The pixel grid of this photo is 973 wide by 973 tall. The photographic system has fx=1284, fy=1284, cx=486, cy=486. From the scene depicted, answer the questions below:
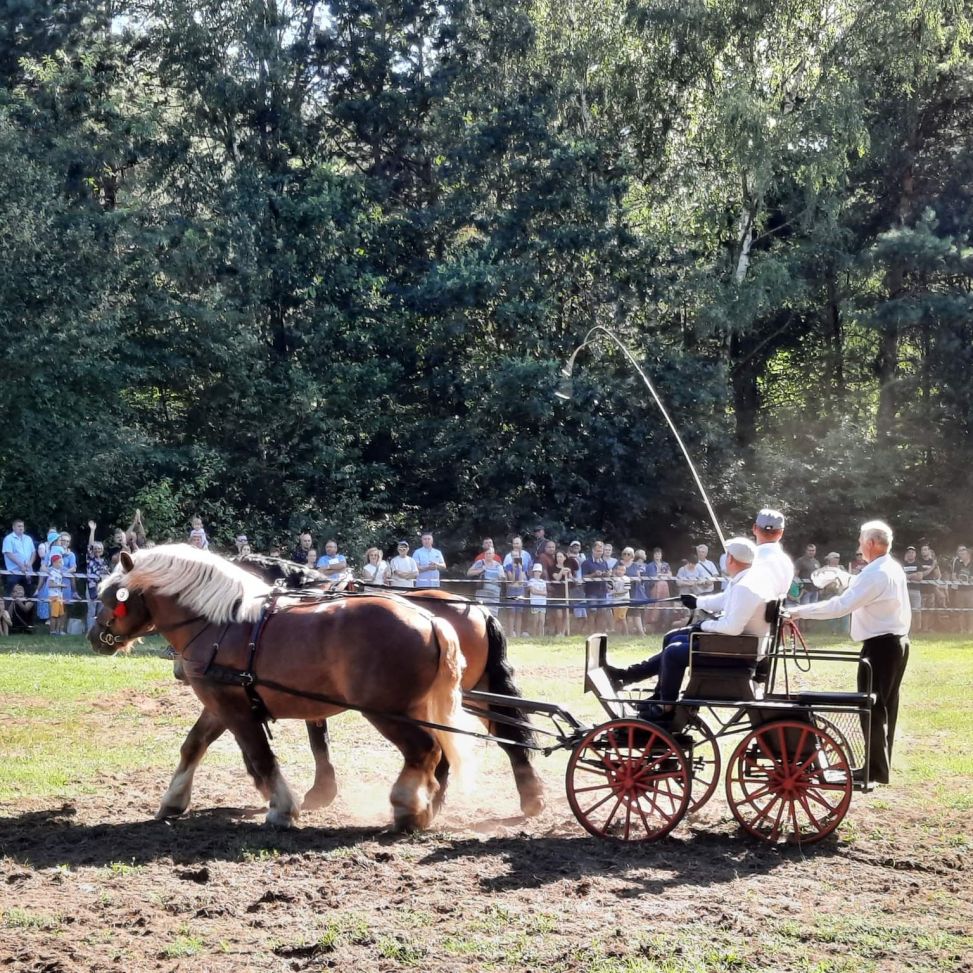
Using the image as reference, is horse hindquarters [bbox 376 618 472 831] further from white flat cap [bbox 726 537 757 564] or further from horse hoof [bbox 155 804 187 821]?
white flat cap [bbox 726 537 757 564]

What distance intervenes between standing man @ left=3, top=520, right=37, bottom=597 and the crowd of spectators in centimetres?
2

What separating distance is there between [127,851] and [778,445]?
79.5 ft

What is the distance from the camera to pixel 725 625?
7.69 metres

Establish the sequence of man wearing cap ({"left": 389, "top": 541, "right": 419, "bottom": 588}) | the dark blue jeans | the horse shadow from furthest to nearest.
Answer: man wearing cap ({"left": 389, "top": 541, "right": 419, "bottom": 588}), the dark blue jeans, the horse shadow

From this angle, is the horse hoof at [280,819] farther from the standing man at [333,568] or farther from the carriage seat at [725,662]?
the carriage seat at [725,662]

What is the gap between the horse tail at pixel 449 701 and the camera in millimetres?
8070

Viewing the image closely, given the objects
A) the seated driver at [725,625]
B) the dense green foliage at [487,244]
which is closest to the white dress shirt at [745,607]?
the seated driver at [725,625]

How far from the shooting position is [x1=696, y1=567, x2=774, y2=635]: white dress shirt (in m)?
7.66

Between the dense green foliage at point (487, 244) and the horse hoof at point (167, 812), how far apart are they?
16501mm

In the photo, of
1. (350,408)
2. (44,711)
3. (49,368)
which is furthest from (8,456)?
(44,711)

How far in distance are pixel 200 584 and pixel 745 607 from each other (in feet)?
11.8

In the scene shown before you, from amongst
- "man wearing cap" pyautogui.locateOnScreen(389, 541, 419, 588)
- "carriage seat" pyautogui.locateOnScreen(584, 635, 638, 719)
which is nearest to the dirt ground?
"carriage seat" pyautogui.locateOnScreen(584, 635, 638, 719)

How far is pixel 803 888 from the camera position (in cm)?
666

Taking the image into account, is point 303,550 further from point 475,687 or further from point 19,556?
point 475,687
